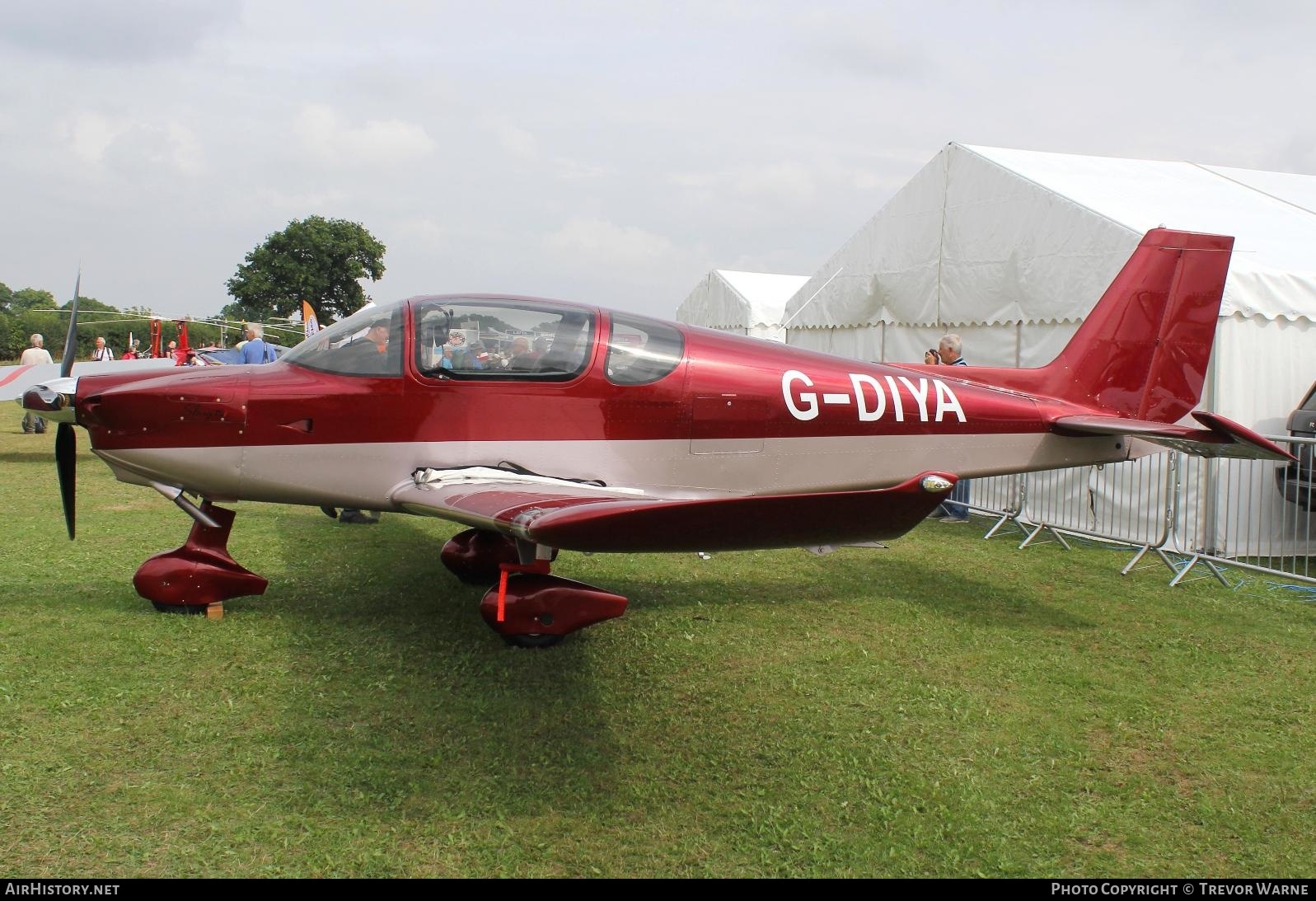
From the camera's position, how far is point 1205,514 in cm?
785

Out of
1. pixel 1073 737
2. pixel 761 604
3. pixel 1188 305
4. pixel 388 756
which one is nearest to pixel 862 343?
pixel 1188 305

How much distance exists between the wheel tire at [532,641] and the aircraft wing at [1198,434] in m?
3.61

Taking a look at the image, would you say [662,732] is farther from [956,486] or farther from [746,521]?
[956,486]

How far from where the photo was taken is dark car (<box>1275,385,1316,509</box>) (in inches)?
299

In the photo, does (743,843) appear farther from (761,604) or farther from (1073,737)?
(761,604)

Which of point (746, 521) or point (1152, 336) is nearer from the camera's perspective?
point (746, 521)

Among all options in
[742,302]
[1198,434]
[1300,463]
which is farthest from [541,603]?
[742,302]

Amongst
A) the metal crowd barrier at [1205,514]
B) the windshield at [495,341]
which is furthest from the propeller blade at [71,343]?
the metal crowd barrier at [1205,514]

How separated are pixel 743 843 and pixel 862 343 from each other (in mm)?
9616

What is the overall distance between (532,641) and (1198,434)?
4286mm

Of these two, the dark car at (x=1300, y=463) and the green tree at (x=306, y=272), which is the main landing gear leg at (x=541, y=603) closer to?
the dark car at (x=1300, y=463)

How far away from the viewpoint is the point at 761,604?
612 cm

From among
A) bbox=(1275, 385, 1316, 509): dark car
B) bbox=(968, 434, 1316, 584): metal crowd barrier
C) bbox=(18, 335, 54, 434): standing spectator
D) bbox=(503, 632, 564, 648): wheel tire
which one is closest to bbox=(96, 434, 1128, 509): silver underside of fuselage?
bbox=(503, 632, 564, 648): wheel tire

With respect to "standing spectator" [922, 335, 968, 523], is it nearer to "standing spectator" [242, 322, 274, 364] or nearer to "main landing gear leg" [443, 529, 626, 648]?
"main landing gear leg" [443, 529, 626, 648]
